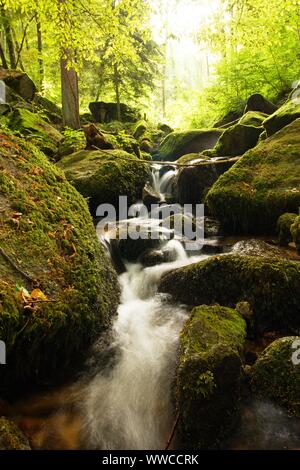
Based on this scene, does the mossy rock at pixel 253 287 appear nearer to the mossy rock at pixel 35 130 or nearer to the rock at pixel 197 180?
the rock at pixel 197 180

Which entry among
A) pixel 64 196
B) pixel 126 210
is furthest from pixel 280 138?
pixel 64 196

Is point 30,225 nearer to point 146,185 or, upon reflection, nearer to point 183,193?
point 183,193

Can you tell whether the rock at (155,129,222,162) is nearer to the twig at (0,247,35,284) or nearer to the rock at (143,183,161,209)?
the rock at (143,183,161,209)

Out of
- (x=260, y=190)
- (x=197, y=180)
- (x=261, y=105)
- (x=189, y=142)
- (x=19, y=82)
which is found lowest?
(x=260, y=190)

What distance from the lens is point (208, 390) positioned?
2.45 meters

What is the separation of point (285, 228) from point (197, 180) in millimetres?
3681

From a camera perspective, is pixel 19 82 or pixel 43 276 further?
pixel 19 82

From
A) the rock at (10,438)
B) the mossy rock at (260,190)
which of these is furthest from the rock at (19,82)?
the rock at (10,438)

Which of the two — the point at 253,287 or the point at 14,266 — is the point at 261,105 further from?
the point at 14,266

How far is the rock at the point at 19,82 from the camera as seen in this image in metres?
10.9

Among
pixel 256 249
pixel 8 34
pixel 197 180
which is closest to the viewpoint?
pixel 256 249

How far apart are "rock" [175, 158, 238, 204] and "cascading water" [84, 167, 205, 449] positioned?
407cm

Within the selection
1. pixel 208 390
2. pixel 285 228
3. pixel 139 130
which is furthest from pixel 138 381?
pixel 139 130

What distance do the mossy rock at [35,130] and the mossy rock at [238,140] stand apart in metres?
4.88
